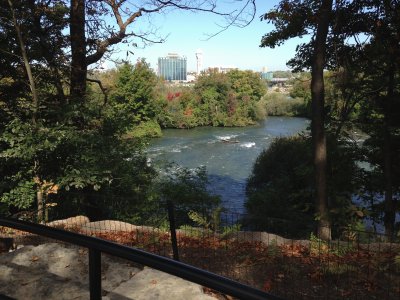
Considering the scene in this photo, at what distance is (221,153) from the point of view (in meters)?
32.1

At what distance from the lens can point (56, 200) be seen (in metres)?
8.57

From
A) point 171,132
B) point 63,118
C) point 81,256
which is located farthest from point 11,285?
point 171,132

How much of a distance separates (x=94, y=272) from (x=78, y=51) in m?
8.01

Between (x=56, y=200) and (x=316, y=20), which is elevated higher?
(x=316, y=20)

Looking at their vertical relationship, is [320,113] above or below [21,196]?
above

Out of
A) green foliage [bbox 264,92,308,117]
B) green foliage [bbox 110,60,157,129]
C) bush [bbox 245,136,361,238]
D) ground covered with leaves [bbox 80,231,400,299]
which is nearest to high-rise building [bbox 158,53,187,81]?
green foliage [bbox 264,92,308,117]

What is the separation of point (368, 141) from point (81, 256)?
10878 millimetres

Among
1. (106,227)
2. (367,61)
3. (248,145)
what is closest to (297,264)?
(106,227)

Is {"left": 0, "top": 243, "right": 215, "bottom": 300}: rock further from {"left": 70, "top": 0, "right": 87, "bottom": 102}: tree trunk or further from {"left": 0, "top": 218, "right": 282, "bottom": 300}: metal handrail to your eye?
{"left": 70, "top": 0, "right": 87, "bottom": 102}: tree trunk

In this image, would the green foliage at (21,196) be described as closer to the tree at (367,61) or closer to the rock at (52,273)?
the rock at (52,273)

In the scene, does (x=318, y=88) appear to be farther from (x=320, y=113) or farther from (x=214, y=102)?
(x=214, y=102)

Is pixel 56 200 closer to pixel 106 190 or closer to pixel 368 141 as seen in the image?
pixel 106 190

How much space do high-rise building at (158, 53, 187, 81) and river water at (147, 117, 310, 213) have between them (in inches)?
4503

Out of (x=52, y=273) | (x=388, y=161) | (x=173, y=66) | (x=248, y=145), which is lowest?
(x=248, y=145)
